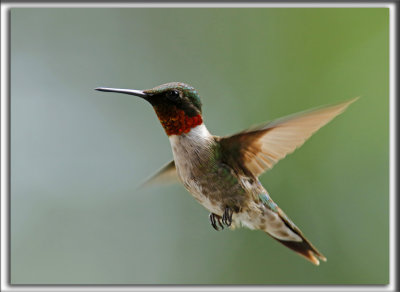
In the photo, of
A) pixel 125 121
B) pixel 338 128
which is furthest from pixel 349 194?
pixel 125 121

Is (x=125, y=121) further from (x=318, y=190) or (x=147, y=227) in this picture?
(x=318, y=190)

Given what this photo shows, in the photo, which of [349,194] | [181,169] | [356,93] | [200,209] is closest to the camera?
[181,169]

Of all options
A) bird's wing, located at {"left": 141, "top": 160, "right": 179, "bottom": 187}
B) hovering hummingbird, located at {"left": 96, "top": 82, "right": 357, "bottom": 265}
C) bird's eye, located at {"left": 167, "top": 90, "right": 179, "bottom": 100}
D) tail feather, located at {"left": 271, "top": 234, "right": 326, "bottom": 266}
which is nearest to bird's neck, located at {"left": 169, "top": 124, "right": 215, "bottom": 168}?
hovering hummingbird, located at {"left": 96, "top": 82, "right": 357, "bottom": 265}

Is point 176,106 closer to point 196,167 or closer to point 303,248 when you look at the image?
point 196,167

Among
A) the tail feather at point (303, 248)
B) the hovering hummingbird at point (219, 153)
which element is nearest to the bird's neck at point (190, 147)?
the hovering hummingbird at point (219, 153)

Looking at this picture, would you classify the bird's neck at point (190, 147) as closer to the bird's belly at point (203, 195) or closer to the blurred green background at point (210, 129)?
the bird's belly at point (203, 195)

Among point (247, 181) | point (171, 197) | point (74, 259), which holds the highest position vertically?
point (247, 181)

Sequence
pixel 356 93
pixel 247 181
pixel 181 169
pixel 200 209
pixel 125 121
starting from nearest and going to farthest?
pixel 181 169
pixel 247 181
pixel 356 93
pixel 200 209
pixel 125 121
